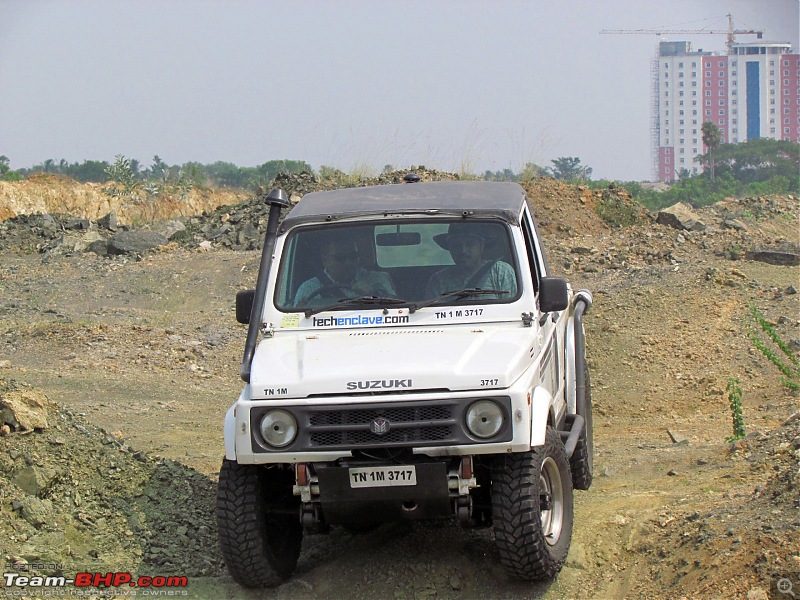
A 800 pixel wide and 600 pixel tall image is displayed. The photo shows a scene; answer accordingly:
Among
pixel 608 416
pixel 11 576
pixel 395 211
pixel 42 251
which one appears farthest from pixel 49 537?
pixel 42 251

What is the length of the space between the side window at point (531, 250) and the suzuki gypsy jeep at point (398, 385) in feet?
0.07

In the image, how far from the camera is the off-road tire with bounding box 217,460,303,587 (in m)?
5.40

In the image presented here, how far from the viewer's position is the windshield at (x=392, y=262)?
6.14m

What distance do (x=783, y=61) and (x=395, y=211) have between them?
336 ft

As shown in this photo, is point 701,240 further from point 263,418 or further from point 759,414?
point 263,418

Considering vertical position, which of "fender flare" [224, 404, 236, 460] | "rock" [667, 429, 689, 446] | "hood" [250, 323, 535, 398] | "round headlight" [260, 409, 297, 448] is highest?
"hood" [250, 323, 535, 398]

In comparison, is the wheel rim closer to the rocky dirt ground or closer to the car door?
the rocky dirt ground

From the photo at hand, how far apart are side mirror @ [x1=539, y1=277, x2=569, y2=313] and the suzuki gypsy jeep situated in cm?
1

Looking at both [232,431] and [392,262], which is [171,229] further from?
[232,431]

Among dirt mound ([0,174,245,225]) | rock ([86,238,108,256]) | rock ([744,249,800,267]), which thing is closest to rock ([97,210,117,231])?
rock ([86,238,108,256])

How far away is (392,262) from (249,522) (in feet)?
5.73

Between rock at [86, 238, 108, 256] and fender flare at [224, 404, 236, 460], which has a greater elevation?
fender flare at [224, 404, 236, 460]

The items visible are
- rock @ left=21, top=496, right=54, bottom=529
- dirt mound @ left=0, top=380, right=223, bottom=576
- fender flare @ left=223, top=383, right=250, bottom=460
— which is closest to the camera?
fender flare @ left=223, top=383, right=250, bottom=460

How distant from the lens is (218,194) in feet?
141
